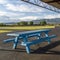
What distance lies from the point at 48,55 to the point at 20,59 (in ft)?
2.57

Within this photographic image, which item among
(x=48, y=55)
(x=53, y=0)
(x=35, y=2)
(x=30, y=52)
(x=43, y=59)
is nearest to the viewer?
(x=43, y=59)

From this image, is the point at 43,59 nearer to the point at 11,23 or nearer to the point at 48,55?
the point at 48,55

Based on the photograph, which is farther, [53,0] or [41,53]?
[53,0]

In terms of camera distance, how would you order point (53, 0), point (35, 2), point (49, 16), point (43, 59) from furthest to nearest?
point (49, 16) → point (35, 2) → point (53, 0) → point (43, 59)

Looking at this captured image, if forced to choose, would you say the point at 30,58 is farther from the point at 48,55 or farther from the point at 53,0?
the point at 53,0

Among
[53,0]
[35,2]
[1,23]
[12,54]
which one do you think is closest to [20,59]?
[12,54]

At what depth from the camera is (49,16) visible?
31.5 meters

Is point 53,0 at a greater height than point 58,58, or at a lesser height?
greater

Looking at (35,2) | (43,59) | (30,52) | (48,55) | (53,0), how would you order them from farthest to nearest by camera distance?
(35,2) < (53,0) < (30,52) < (48,55) < (43,59)

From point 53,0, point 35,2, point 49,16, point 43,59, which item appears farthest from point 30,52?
point 49,16

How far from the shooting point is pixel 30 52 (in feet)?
20.6

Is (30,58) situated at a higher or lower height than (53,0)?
lower

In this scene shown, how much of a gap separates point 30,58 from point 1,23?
78.1ft

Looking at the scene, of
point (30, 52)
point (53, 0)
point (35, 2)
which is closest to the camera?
point (30, 52)
